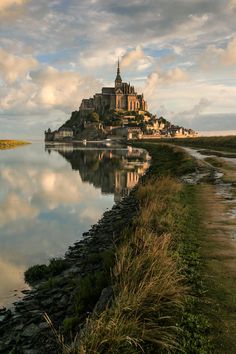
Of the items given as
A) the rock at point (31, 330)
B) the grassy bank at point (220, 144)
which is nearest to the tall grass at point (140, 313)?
the rock at point (31, 330)

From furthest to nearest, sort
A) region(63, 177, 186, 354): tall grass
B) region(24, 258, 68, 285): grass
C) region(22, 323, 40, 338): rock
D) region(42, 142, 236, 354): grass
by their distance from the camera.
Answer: region(24, 258, 68, 285): grass
region(22, 323, 40, 338): rock
region(42, 142, 236, 354): grass
region(63, 177, 186, 354): tall grass

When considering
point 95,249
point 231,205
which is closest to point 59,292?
point 95,249

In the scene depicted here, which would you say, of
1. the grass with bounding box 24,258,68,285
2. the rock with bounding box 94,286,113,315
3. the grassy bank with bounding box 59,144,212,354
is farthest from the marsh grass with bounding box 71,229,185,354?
the grass with bounding box 24,258,68,285

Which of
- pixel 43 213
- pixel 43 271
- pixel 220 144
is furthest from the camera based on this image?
pixel 220 144

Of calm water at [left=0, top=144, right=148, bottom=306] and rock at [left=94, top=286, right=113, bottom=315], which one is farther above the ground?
rock at [left=94, top=286, right=113, bottom=315]

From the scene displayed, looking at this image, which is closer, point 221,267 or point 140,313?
point 140,313

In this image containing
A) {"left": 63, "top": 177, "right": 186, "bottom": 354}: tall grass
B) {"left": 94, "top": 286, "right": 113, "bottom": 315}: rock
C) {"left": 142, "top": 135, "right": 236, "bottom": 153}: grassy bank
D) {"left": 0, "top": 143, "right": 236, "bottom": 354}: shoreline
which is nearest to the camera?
{"left": 63, "top": 177, "right": 186, "bottom": 354}: tall grass

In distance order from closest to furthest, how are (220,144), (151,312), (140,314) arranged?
1. (140,314)
2. (151,312)
3. (220,144)

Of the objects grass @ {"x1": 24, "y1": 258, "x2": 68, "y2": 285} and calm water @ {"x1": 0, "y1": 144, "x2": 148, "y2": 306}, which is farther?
calm water @ {"x1": 0, "y1": 144, "x2": 148, "y2": 306}

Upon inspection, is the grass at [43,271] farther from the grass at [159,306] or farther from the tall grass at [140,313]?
the tall grass at [140,313]

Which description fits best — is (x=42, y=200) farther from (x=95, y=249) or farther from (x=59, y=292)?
(x=59, y=292)

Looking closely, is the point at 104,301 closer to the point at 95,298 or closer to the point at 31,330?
the point at 95,298

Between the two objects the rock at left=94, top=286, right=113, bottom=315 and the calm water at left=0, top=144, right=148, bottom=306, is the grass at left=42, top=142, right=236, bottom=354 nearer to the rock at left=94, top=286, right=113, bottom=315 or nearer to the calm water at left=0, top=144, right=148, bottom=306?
the rock at left=94, top=286, right=113, bottom=315

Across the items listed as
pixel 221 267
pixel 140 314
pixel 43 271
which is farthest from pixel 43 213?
pixel 140 314
